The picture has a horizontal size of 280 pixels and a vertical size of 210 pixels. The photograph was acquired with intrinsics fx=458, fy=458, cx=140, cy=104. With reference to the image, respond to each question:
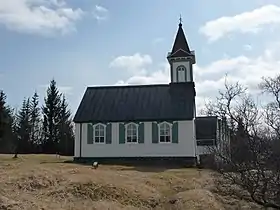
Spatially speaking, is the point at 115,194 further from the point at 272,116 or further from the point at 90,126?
the point at 90,126

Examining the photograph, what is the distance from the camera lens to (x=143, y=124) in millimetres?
33750

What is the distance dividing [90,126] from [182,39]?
36.0 ft

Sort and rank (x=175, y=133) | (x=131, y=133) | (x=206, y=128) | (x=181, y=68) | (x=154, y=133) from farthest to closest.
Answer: (x=206, y=128), (x=181, y=68), (x=131, y=133), (x=154, y=133), (x=175, y=133)

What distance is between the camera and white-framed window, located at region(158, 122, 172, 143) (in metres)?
33.3

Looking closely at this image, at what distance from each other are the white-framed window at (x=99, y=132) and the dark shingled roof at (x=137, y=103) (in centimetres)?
48

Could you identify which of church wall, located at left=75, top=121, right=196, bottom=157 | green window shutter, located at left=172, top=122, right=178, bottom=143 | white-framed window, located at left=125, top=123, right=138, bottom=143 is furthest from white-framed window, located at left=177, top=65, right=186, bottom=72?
white-framed window, located at left=125, top=123, right=138, bottom=143

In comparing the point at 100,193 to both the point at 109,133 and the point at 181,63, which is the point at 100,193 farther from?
the point at 181,63

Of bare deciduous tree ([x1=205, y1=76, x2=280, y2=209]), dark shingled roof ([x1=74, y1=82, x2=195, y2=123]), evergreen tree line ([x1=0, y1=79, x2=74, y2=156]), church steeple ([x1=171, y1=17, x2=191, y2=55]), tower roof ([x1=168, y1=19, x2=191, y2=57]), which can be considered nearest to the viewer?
bare deciduous tree ([x1=205, y1=76, x2=280, y2=209])

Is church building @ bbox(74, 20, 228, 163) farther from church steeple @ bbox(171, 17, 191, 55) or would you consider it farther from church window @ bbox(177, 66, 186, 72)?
church steeple @ bbox(171, 17, 191, 55)

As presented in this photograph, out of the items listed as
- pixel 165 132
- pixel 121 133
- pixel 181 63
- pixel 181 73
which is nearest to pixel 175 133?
pixel 165 132

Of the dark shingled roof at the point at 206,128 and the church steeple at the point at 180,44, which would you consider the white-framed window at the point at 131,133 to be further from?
the church steeple at the point at 180,44

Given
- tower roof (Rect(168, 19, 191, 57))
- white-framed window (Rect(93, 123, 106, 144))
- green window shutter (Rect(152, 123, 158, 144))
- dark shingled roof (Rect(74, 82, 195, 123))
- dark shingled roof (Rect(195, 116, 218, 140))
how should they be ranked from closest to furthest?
green window shutter (Rect(152, 123, 158, 144)) < dark shingled roof (Rect(74, 82, 195, 123)) < white-framed window (Rect(93, 123, 106, 144)) < tower roof (Rect(168, 19, 191, 57)) < dark shingled roof (Rect(195, 116, 218, 140))

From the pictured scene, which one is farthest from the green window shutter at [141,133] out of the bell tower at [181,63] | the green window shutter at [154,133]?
the bell tower at [181,63]

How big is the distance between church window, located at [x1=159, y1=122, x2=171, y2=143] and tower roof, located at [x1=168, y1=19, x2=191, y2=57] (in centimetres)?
668
